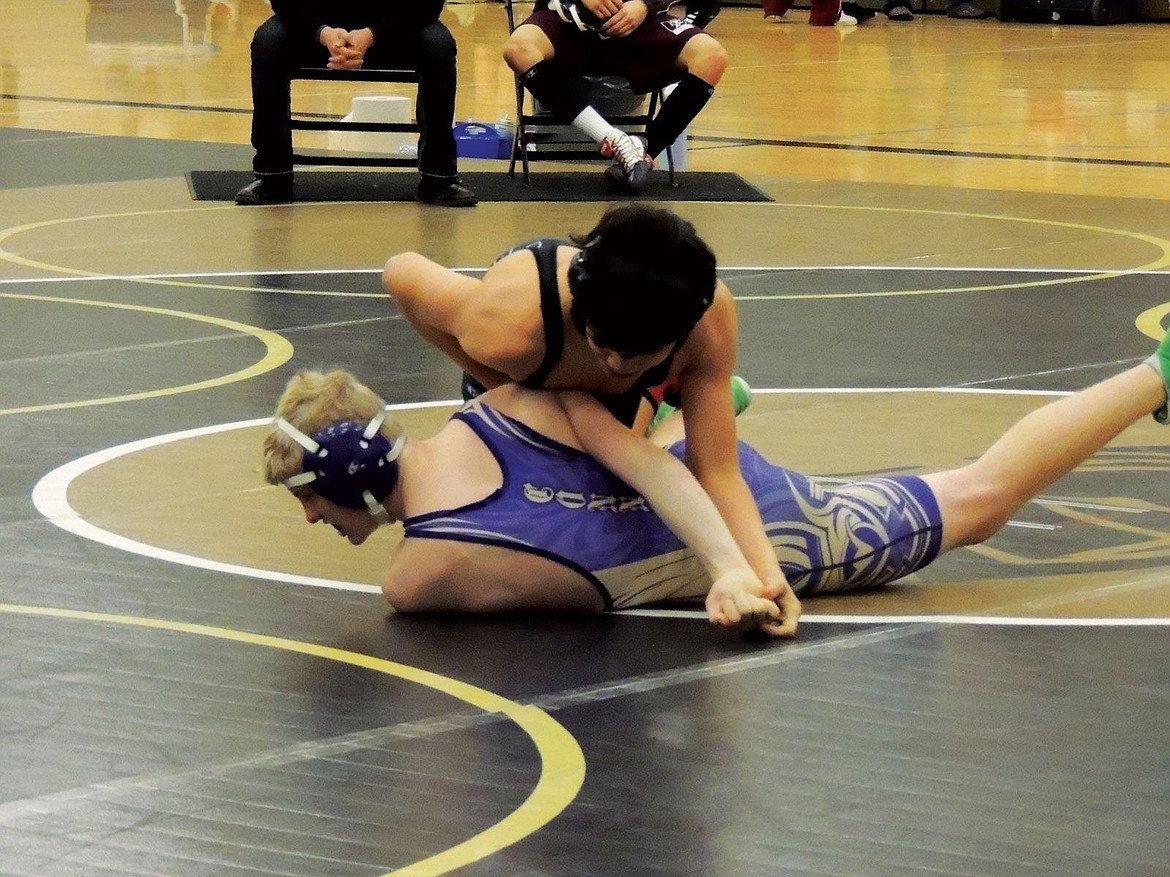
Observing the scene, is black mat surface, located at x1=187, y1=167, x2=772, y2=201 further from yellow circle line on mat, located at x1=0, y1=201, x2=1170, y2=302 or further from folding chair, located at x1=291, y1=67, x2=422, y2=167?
yellow circle line on mat, located at x1=0, y1=201, x2=1170, y2=302

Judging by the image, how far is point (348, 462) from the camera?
9.50 ft

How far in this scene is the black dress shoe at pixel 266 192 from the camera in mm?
7670

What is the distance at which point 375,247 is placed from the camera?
6707 millimetres

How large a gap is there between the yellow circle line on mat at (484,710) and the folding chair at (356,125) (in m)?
4.98

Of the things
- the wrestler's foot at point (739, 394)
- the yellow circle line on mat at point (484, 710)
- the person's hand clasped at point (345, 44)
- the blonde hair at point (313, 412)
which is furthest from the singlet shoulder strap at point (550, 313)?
the person's hand clasped at point (345, 44)

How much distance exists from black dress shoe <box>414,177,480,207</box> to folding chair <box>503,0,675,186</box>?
562mm

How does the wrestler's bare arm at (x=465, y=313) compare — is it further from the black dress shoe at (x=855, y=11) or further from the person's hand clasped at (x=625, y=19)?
the black dress shoe at (x=855, y=11)

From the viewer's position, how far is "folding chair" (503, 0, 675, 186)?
27.7ft

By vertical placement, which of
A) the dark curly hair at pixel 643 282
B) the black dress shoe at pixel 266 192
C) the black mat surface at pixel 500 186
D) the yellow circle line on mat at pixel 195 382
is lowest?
the black mat surface at pixel 500 186

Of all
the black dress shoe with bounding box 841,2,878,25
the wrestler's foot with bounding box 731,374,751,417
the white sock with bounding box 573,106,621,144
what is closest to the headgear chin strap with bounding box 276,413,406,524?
the wrestler's foot with bounding box 731,374,751,417

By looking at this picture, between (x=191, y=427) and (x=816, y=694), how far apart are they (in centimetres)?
184

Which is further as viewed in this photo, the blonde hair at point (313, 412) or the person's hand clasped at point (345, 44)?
the person's hand clasped at point (345, 44)

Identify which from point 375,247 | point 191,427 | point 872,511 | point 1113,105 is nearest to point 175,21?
point 1113,105

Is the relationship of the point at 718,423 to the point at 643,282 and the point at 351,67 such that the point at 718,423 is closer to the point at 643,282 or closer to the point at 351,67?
the point at 643,282
